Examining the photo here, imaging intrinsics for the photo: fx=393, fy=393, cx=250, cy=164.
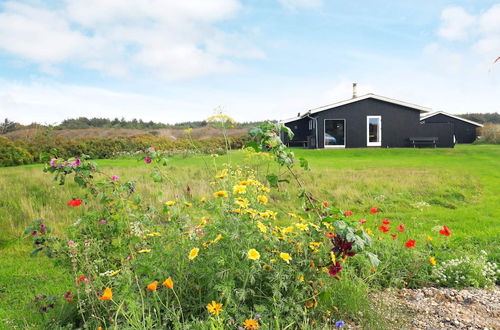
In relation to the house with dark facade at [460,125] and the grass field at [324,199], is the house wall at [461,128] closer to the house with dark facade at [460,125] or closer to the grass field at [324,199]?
the house with dark facade at [460,125]

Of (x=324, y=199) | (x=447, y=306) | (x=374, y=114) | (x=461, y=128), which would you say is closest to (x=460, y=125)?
(x=461, y=128)

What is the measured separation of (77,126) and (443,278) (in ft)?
146

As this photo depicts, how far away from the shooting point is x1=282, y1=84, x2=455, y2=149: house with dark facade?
24406 millimetres

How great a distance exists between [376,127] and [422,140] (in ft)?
9.45

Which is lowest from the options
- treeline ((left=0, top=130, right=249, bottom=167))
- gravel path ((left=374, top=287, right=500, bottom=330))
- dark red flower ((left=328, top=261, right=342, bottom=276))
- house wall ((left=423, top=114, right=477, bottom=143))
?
gravel path ((left=374, top=287, right=500, bottom=330))

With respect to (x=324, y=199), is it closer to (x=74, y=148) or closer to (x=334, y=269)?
(x=334, y=269)

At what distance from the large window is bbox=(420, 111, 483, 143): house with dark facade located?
14978mm

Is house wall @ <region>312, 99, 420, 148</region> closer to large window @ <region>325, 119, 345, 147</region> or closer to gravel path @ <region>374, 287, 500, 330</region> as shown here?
large window @ <region>325, 119, 345, 147</region>

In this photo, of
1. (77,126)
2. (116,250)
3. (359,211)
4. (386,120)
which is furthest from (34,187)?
(77,126)

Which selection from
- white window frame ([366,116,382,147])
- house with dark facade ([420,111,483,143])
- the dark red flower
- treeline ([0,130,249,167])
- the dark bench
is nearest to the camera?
the dark red flower

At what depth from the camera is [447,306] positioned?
9.78ft

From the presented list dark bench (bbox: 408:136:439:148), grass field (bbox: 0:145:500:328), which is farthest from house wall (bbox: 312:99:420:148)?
grass field (bbox: 0:145:500:328)

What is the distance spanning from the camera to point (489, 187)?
31.6 feet

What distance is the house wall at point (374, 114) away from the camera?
80.1ft
